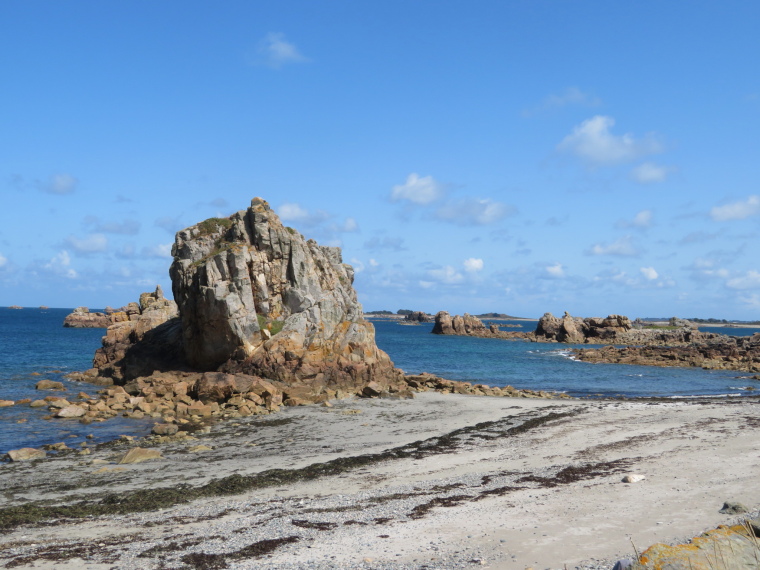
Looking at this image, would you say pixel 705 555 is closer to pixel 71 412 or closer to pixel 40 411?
pixel 71 412

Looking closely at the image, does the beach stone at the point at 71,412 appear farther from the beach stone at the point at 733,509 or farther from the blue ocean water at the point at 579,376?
the blue ocean water at the point at 579,376

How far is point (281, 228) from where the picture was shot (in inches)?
1623

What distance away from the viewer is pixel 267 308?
38.5 metres

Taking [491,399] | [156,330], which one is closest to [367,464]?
[491,399]

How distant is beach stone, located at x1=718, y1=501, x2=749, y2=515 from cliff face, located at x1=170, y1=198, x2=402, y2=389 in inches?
1052

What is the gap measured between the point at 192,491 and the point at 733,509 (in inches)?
510

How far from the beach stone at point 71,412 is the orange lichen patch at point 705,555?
1105 inches

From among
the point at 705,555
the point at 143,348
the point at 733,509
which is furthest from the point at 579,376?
the point at 705,555

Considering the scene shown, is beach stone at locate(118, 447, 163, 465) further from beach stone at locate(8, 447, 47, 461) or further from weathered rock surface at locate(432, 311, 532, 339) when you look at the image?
weathered rock surface at locate(432, 311, 532, 339)

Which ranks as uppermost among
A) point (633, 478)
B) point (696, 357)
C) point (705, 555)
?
point (705, 555)

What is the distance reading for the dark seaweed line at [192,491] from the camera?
45.4 feet

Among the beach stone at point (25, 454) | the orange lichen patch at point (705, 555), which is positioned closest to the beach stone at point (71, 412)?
the beach stone at point (25, 454)

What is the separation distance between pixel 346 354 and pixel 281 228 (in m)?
10.4

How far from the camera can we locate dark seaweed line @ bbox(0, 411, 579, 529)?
45.4ft
